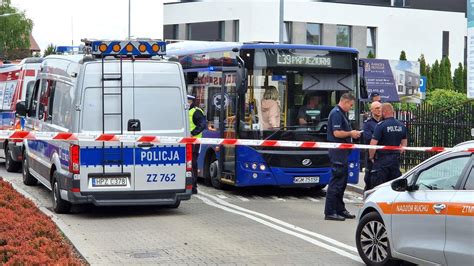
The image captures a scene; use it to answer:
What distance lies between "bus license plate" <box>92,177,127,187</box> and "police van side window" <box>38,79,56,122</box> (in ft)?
7.87

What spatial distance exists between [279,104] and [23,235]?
6.95 meters

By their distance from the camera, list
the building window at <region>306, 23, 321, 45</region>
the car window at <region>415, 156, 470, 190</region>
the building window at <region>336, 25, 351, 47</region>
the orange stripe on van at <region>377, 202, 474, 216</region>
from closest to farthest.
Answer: the orange stripe on van at <region>377, 202, 474, 216</region>, the car window at <region>415, 156, 470, 190</region>, the building window at <region>306, 23, 321, 45</region>, the building window at <region>336, 25, 351, 47</region>

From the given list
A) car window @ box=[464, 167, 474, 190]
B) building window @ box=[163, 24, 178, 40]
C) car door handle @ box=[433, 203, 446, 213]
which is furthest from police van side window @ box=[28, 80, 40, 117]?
building window @ box=[163, 24, 178, 40]

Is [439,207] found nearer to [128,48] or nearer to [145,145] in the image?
[145,145]

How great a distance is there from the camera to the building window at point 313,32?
2348 inches

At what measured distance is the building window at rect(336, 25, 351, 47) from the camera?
60.5 m

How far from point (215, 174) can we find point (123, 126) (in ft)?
13.9

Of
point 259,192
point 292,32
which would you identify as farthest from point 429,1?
point 259,192

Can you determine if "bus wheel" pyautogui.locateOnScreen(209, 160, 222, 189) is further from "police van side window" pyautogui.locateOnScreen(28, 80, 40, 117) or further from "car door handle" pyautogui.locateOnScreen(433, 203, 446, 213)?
"car door handle" pyautogui.locateOnScreen(433, 203, 446, 213)

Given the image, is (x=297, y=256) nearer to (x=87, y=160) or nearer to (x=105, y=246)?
(x=105, y=246)

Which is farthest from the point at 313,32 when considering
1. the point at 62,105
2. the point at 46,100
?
the point at 62,105

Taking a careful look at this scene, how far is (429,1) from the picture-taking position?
2721 inches

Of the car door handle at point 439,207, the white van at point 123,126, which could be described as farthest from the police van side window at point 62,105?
the car door handle at point 439,207

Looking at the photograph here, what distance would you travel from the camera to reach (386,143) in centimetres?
1213
